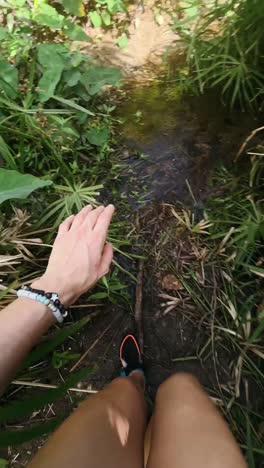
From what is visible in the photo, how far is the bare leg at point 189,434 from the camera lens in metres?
0.96

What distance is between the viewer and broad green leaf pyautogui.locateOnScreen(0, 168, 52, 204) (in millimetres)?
1359

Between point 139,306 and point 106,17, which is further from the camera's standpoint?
point 106,17

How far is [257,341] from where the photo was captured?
1.44m

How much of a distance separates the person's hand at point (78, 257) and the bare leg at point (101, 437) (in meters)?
0.34

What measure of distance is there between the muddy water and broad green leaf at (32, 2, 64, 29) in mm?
446

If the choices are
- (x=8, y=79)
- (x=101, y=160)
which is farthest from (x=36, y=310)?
(x=8, y=79)

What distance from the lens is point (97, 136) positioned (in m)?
1.84

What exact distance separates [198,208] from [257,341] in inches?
22.5

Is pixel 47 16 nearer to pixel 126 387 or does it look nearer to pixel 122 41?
pixel 122 41

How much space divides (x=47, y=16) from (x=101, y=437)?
1.75m

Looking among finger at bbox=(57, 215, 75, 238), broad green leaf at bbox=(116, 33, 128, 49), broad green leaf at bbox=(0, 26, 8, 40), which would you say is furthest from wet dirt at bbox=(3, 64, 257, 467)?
broad green leaf at bbox=(0, 26, 8, 40)

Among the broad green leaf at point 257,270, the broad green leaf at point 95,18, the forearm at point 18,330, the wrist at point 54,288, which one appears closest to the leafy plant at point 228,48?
the broad green leaf at point 95,18

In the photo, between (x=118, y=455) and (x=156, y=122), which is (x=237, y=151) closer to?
(x=156, y=122)

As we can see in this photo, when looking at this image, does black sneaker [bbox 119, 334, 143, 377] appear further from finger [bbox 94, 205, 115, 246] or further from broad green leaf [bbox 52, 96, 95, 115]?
broad green leaf [bbox 52, 96, 95, 115]
